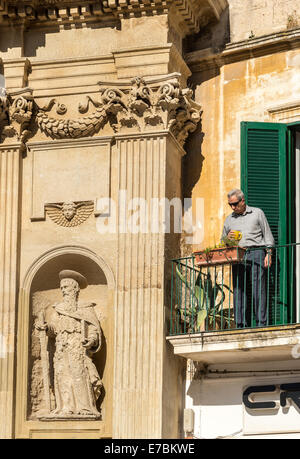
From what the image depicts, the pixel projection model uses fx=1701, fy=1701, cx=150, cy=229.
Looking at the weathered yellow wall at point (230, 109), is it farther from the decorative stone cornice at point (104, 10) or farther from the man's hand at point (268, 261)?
the man's hand at point (268, 261)

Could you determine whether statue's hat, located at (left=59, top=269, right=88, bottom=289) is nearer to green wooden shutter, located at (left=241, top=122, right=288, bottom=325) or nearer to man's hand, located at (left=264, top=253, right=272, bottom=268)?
green wooden shutter, located at (left=241, top=122, right=288, bottom=325)

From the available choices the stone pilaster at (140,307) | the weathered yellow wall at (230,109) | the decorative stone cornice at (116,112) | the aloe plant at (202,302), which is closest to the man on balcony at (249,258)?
the aloe plant at (202,302)

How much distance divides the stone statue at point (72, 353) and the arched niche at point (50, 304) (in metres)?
0.10

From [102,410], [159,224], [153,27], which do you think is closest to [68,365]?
[102,410]

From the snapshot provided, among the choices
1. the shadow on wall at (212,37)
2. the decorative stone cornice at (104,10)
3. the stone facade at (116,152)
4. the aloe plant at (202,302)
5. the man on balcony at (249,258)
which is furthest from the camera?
the shadow on wall at (212,37)

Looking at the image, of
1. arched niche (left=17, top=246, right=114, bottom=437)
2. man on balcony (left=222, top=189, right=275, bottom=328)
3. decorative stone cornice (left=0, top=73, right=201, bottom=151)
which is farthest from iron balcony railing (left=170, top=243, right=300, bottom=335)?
decorative stone cornice (left=0, top=73, right=201, bottom=151)

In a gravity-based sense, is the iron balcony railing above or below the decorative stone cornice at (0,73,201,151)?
below

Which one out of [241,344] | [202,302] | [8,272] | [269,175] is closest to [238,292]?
[202,302]

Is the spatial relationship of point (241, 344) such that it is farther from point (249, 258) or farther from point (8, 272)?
point (8, 272)

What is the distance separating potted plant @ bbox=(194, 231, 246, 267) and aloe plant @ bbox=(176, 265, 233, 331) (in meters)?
0.16

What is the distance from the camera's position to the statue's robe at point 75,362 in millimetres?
20328

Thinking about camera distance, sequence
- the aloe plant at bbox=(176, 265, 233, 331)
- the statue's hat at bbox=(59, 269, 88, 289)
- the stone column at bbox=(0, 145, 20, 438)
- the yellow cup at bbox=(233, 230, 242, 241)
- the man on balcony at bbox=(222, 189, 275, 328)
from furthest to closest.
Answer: the statue's hat at bbox=(59, 269, 88, 289) → the stone column at bbox=(0, 145, 20, 438) → the aloe plant at bbox=(176, 265, 233, 331) → the yellow cup at bbox=(233, 230, 242, 241) → the man on balcony at bbox=(222, 189, 275, 328)

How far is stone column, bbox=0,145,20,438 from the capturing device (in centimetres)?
2044

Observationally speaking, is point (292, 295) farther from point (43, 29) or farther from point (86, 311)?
point (43, 29)
